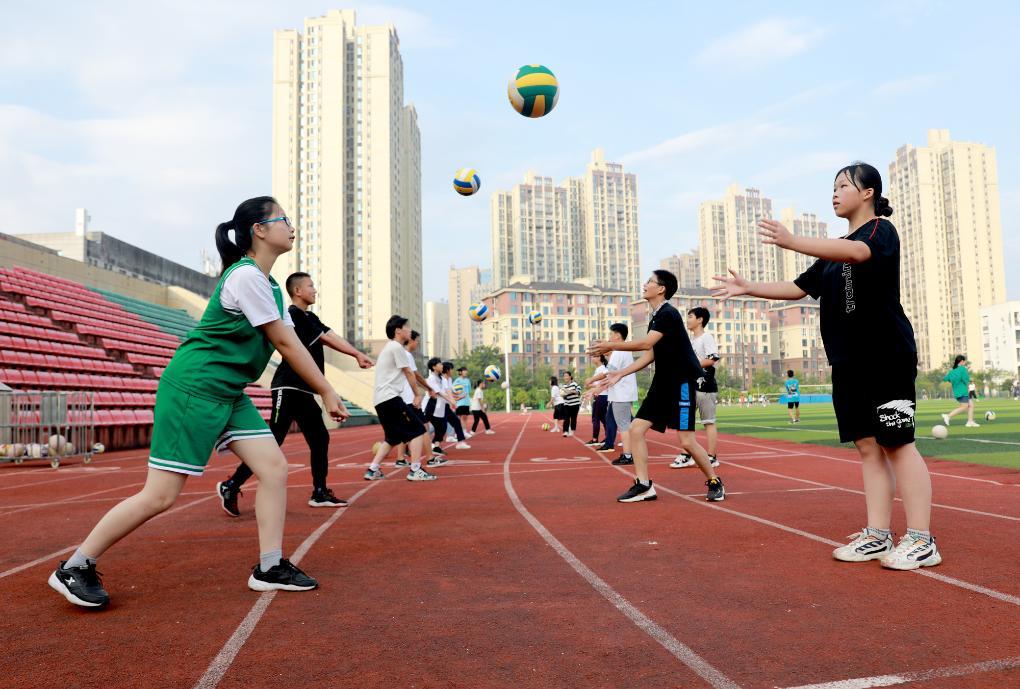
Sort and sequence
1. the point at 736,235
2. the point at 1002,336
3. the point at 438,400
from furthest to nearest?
the point at 736,235 < the point at 1002,336 < the point at 438,400

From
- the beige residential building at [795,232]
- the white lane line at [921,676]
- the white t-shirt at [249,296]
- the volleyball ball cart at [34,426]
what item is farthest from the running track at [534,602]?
the beige residential building at [795,232]

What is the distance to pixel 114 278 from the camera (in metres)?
29.6

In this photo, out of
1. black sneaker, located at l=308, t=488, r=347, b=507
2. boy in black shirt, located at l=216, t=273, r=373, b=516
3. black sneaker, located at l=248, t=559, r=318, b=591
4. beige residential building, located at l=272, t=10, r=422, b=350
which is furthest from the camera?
beige residential building, located at l=272, t=10, r=422, b=350

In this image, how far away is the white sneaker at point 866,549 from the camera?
12.4ft

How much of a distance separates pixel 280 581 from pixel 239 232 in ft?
6.03

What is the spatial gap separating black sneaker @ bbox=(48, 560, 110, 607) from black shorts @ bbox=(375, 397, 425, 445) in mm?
4433

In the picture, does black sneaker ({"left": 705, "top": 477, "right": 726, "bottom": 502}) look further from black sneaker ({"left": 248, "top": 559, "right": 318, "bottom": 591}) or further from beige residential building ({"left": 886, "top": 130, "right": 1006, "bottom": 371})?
beige residential building ({"left": 886, "top": 130, "right": 1006, "bottom": 371})

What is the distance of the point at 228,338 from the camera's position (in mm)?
3375

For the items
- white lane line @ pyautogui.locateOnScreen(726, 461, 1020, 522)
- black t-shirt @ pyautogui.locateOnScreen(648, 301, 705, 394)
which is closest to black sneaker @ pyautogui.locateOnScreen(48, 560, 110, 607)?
black t-shirt @ pyautogui.locateOnScreen(648, 301, 705, 394)

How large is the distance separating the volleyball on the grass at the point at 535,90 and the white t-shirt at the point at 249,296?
26.8 feet

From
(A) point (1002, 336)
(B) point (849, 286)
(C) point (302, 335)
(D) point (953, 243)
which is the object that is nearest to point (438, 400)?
(C) point (302, 335)

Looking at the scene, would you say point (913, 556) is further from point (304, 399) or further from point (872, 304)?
point (304, 399)

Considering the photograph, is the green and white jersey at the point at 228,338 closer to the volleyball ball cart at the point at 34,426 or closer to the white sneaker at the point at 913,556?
the white sneaker at the point at 913,556

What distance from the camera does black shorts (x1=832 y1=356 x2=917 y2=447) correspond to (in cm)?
366
